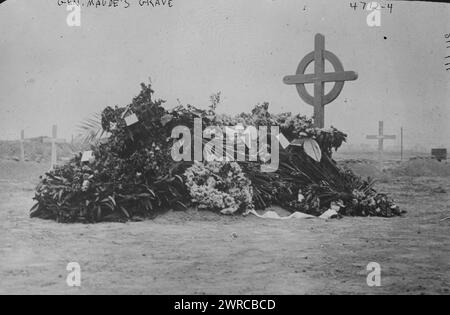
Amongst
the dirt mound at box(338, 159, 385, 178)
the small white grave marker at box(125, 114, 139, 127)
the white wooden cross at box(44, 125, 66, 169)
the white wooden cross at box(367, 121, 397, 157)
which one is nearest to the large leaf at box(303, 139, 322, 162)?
the white wooden cross at box(367, 121, 397, 157)

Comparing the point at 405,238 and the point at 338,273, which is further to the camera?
the point at 405,238

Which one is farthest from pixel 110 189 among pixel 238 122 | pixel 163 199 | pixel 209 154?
pixel 238 122

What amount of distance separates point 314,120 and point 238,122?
3.46 feet

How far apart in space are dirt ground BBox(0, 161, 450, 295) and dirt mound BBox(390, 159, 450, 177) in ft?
0.55

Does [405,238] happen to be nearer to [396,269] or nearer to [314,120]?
[396,269]

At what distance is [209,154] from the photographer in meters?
5.98

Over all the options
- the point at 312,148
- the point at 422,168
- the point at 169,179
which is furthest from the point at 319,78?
the point at 169,179

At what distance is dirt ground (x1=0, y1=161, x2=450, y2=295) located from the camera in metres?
4.21

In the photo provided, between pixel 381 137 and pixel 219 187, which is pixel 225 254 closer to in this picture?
pixel 219 187

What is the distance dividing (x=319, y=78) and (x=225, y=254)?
9.50 ft

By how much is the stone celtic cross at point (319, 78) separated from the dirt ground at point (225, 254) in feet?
5.15

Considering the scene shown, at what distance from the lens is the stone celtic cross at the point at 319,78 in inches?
246

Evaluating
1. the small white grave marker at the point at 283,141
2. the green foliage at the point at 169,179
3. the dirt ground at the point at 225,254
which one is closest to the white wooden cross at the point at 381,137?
the green foliage at the point at 169,179

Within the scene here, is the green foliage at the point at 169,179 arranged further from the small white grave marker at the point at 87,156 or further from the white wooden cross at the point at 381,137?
the white wooden cross at the point at 381,137
